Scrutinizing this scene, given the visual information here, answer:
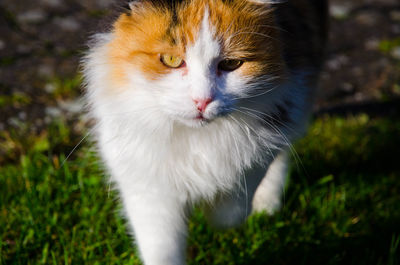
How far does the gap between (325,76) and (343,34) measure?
0.67m

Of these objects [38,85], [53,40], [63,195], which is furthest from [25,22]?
[63,195]

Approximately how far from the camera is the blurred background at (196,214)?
6.81 feet

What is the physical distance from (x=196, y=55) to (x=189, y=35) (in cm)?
7

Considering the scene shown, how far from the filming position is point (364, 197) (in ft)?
8.07

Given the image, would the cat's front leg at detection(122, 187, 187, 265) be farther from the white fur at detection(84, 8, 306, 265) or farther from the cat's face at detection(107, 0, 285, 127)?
the cat's face at detection(107, 0, 285, 127)

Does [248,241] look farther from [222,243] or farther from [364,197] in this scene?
[364,197]

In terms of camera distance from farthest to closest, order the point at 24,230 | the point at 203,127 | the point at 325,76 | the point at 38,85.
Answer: the point at 325,76, the point at 38,85, the point at 24,230, the point at 203,127

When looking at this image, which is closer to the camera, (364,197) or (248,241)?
(248,241)

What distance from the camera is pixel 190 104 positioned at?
4.89 feet

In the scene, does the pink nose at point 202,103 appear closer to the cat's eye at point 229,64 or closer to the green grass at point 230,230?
the cat's eye at point 229,64

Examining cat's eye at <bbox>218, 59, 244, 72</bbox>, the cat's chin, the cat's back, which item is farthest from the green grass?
cat's eye at <bbox>218, 59, 244, 72</bbox>

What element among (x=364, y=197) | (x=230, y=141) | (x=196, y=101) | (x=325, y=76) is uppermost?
(x=196, y=101)

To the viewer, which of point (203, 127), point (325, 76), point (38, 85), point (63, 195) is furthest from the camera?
point (325, 76)

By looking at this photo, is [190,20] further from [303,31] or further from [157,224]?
[303,31]
